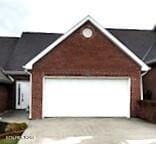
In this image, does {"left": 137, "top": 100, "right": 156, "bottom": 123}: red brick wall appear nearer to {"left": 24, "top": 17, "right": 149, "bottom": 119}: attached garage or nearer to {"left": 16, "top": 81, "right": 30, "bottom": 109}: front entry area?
{"left": 24, "top": 17, "right": 149, "bottom": 119}: attached garage

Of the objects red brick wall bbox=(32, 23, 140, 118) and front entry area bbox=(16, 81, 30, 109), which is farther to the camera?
front entry area bbox=(16, 81, 30, 109)

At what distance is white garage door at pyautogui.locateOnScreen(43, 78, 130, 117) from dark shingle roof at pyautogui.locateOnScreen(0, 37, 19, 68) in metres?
9.88

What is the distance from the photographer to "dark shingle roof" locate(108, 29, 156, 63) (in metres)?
26.9

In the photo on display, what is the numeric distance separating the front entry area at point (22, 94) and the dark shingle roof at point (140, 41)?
872 centimetres

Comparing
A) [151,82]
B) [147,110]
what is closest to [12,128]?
[147,110]

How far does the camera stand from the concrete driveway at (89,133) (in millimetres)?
11211

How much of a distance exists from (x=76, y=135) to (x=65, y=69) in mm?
6707

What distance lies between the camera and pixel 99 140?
36.9 ft

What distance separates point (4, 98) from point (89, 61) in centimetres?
688

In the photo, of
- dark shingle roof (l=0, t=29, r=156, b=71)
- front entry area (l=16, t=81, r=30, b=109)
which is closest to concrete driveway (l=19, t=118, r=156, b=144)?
front entry area (l=16, t=81, r=30, b=109)

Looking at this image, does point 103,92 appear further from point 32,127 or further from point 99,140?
point 99,140

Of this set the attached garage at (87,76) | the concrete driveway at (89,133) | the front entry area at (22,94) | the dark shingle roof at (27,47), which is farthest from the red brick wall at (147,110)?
the dark shingle roof at (27,47)

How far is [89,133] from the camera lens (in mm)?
12727

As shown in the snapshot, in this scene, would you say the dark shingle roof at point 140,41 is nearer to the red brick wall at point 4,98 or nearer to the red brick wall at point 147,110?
the red brick wall at point 147,110
